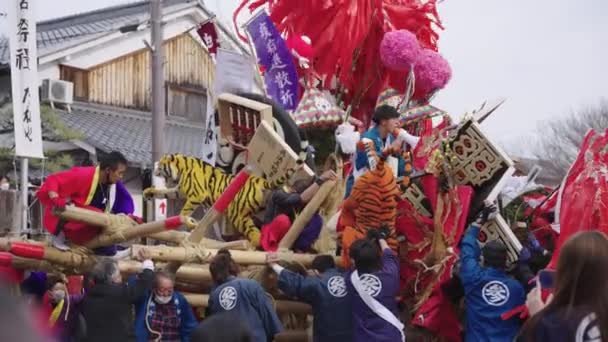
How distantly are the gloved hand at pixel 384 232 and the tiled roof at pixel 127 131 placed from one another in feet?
35.3

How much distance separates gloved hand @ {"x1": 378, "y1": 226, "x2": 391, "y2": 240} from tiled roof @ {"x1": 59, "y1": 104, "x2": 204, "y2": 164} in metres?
10.8

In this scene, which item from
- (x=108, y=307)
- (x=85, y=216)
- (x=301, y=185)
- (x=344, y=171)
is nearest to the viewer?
(x=108, y=307)

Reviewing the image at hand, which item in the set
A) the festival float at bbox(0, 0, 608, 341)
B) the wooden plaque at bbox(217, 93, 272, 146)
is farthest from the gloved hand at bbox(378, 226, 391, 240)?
the wooden plaque at bbox(217, 93, 272, 146)

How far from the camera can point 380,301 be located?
6.16 meters

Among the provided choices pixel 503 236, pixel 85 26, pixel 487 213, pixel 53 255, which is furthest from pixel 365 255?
pixel 85 26

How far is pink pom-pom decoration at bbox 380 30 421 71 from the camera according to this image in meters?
8.31

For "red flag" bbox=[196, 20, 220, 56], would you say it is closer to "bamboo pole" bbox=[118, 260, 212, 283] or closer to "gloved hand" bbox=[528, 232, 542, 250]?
"bamboo pole" bbox=[118, 260, 212, 283]

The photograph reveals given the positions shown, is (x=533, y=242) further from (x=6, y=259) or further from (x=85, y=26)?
(x=85, y=26)

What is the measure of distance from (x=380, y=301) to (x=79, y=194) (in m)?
2.35

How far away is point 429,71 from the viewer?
8461mm

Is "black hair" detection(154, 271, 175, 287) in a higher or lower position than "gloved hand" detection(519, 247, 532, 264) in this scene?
lower

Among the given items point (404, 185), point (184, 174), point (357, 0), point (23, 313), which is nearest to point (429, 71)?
point (357, 0)

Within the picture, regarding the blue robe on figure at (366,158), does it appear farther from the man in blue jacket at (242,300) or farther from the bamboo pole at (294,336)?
the man in blue jacket at (242,300)

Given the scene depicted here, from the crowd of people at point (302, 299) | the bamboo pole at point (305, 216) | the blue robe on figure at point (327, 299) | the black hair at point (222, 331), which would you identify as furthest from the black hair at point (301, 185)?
the black hair at point (222, 331)
